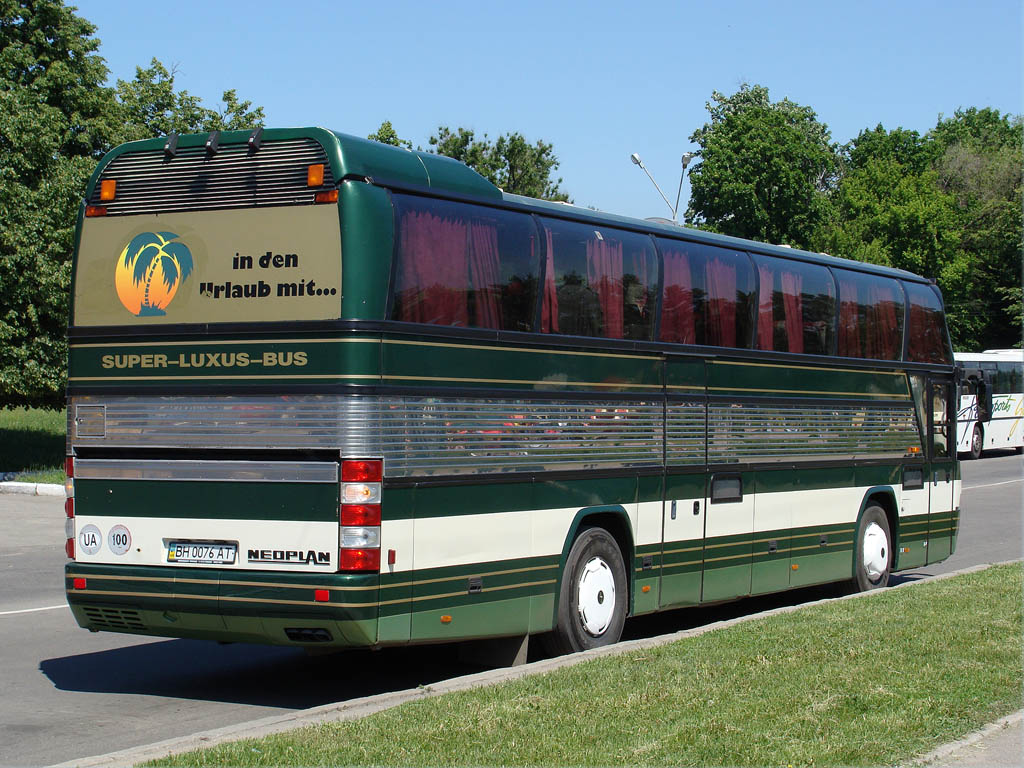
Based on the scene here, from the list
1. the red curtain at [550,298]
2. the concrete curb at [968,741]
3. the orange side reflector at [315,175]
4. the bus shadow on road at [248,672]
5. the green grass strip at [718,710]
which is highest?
the orange side reflector at [315,175]

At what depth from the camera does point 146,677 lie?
10203 millimetres

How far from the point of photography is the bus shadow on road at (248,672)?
9.65 metres

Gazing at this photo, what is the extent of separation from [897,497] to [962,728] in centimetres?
872

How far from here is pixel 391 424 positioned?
8734mm

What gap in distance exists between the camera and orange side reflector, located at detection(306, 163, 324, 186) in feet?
28.8

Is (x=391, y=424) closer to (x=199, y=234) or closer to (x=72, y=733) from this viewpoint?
(x=199, y=234)

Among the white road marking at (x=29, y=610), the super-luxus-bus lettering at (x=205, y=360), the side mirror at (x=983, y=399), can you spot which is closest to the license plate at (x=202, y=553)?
the super-luxus-bus lettering at (x=205, y=360)

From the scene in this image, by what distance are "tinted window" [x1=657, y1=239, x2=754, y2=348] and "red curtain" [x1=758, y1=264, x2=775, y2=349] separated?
164 mm

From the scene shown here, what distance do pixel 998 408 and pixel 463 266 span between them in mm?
40208

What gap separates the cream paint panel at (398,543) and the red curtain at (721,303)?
15.3 ft

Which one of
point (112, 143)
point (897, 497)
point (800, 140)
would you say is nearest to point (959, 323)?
point (800, 140)

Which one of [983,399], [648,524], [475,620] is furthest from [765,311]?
[475,620]

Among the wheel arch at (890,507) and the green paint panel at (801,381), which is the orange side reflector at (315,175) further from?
the wheel arch at (890,507)

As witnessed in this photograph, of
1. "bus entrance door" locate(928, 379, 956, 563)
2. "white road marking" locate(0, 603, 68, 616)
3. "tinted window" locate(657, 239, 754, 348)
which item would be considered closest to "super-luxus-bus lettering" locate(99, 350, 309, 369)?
"tinted window" locate(657, 239, 754, 348)
